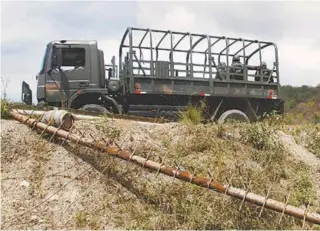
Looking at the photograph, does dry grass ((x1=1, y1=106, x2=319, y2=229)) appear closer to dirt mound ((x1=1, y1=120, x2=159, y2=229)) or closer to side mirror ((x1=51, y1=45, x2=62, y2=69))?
dirt mound ((x1=1, y1=120, x2=159, y2=229))

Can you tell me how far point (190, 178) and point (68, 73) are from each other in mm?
6675

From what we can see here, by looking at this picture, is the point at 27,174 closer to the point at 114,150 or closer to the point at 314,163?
the point at 114,150

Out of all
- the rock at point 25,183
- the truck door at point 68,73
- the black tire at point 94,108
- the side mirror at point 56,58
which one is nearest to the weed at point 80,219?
the rock at point 25,183

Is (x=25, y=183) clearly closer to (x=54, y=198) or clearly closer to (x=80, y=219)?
(x=54, y=198)

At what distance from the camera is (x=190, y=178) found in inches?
218

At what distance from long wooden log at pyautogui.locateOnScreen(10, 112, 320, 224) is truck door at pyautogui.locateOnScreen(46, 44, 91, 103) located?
429 centimetres

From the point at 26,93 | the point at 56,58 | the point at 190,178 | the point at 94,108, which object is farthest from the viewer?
the point at 26,93

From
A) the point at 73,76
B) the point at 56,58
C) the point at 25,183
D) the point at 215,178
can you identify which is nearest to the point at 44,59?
the point at 56,58

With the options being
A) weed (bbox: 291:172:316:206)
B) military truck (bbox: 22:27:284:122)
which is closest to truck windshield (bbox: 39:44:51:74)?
military truck (bbox: 22:27:284:122)

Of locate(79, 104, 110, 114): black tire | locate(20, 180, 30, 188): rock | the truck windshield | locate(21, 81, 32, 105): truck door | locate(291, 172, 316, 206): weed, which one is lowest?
locate(291, 172, 316, 206): weed

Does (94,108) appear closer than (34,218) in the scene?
No

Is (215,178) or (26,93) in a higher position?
(26,93)

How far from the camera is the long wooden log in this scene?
507 centimetres

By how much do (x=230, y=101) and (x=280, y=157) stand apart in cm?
465
